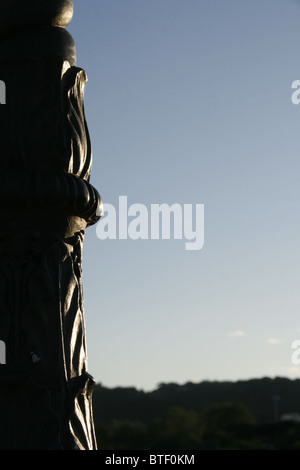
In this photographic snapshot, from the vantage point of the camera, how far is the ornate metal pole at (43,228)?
4410 millimetres

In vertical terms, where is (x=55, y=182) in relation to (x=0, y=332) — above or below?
above

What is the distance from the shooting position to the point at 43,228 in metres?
4.69

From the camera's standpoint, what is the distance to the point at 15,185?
4547 mm

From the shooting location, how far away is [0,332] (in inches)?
178

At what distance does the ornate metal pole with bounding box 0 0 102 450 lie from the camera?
174 inches

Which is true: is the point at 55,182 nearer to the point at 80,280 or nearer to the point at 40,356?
the point at 80,280

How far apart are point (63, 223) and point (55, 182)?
25cm

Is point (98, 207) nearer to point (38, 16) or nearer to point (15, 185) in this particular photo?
point (15, 185)

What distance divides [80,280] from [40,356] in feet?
1.73
